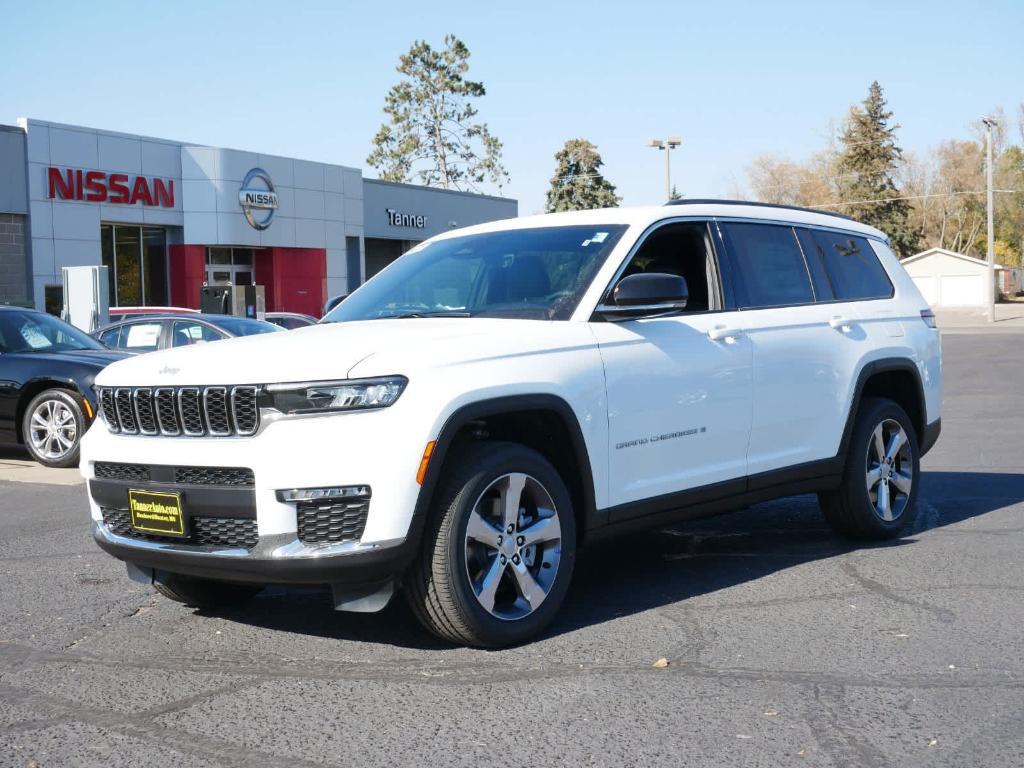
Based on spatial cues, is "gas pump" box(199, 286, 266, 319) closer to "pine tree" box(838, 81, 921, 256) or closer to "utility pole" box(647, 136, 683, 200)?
"utility pole" box(647, 136, 683, 200)

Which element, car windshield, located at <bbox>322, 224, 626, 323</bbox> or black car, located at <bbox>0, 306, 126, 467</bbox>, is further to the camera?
black car, located at <bbox>0, 306, 126, 467</bbox>

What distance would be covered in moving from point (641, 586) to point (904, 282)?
3047mm

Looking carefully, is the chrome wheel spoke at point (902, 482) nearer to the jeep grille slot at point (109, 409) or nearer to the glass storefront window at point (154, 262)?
the jeep grille slot at point (109, 409)

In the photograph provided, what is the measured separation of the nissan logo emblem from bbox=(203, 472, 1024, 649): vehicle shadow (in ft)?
98.4

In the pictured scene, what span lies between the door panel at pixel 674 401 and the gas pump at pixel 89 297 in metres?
18.8

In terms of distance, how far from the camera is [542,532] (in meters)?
5.07

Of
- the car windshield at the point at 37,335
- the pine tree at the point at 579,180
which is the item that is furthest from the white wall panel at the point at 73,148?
the pine tree at the point at 579,180

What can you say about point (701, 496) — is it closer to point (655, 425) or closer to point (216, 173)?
point (655, 425)

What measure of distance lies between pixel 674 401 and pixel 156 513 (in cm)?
236

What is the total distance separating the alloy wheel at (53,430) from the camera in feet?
36.8

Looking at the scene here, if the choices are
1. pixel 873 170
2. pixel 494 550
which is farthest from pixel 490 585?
pixel 873 170

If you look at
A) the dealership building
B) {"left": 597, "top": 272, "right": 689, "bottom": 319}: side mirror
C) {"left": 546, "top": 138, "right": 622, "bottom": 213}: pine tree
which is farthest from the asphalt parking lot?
{"left": 546, "top": 138, "right": 622, "bottom": 213}: pine tree

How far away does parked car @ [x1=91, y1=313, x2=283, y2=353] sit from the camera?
1562cm

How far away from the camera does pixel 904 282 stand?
7.79 m
